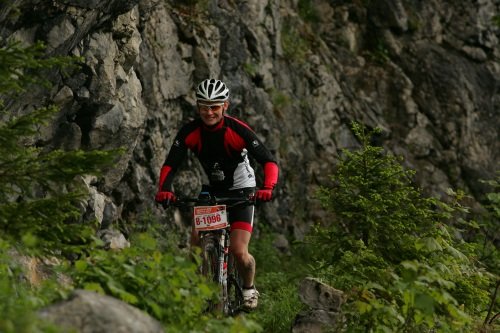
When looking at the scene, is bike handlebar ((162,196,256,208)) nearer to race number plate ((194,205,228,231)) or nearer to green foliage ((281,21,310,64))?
race number plate ((194,205,228,231))

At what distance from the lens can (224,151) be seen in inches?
308

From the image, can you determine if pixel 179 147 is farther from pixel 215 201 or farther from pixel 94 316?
pixel 94 316

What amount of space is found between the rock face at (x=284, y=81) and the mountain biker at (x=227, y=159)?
2.23 m

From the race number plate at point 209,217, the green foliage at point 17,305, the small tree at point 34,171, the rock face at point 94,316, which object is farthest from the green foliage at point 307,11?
the rock face at point 94,316

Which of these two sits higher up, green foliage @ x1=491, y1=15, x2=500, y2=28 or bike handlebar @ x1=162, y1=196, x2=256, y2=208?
green foliage @ x1=491, y1=15, x2=500, y2=28

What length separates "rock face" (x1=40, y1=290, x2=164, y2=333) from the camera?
3988 mm

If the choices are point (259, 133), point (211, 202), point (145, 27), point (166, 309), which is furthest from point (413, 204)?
point (259, 133)

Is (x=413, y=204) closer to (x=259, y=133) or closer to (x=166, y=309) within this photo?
(x=166, y=309)

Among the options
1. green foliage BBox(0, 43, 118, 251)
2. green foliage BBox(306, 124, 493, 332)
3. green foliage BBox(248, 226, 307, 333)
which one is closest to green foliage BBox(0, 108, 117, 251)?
green foliage BBox(0, 43, 118, 251)

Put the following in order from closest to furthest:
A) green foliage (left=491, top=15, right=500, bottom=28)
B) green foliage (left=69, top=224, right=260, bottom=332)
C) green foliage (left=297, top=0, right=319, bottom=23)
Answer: green foliage (left=69, top=224, right=260, bottom=332), green foliage (left=297, top=0, right=319, bottom=23), green foliage (left=491, top=15, right=500, bottom=28)

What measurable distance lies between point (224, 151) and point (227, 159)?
0.36 ft

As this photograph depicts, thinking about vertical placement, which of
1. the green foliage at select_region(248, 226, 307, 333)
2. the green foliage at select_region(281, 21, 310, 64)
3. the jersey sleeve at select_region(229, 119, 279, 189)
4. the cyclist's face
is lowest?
the green foliage at select_region(248, 226, 307, 333)

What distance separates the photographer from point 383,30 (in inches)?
822

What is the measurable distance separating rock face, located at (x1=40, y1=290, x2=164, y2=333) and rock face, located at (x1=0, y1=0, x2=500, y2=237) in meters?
4.19
